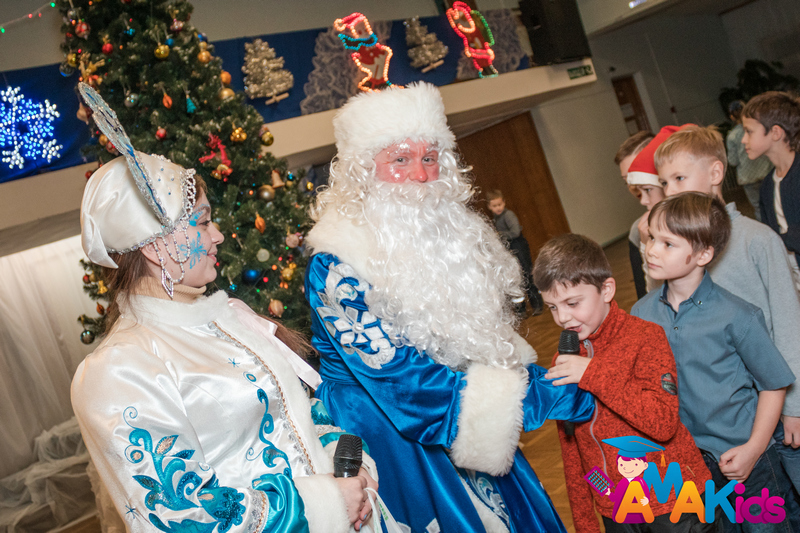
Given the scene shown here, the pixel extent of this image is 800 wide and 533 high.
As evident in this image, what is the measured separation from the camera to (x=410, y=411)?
1641 millimetres

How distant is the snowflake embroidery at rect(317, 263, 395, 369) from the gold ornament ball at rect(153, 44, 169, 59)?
2056mm

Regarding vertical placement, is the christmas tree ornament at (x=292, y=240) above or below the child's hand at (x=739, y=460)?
above

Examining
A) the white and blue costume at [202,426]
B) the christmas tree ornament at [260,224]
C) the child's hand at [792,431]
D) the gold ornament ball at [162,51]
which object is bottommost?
the child's hand at [792,431]

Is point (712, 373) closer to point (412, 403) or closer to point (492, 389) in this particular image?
point (492, 389)

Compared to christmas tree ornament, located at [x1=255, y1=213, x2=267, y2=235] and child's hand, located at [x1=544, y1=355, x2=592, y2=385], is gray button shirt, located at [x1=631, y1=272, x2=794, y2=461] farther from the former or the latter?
christmas tree ornament, located at [x1=255, y1=213, x2=267, y2=235]

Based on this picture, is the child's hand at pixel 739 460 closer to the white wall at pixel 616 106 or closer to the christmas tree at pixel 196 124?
the christmas tree at pixel 196 124

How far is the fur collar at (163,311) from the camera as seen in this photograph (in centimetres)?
135

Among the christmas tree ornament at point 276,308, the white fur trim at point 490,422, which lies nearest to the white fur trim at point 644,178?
the white fur trim at point 490,422

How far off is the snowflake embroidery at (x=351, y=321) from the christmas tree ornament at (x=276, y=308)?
1.39m

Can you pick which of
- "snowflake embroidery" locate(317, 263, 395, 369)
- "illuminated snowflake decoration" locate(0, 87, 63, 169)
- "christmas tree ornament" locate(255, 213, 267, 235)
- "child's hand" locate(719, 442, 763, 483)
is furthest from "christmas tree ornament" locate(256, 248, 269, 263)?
"illuminated snowflake decoration" locate(0, 87, 63, 169)

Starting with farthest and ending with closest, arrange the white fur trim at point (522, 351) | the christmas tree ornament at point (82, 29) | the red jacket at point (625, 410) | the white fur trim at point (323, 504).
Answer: the christmas tree ornament at point (82, 29) < the white fur trim at point (522, 351) < the red jacket at point (625, 410) < the white fur trim at point (323, 504)

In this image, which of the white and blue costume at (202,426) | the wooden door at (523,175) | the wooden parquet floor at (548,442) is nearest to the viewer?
the white and blue costume at (202,426)

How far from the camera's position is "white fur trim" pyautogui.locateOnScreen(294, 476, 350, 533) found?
1232mm

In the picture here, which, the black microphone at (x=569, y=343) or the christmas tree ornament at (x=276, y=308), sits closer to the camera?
the black microphone at (x=569, y=343)
